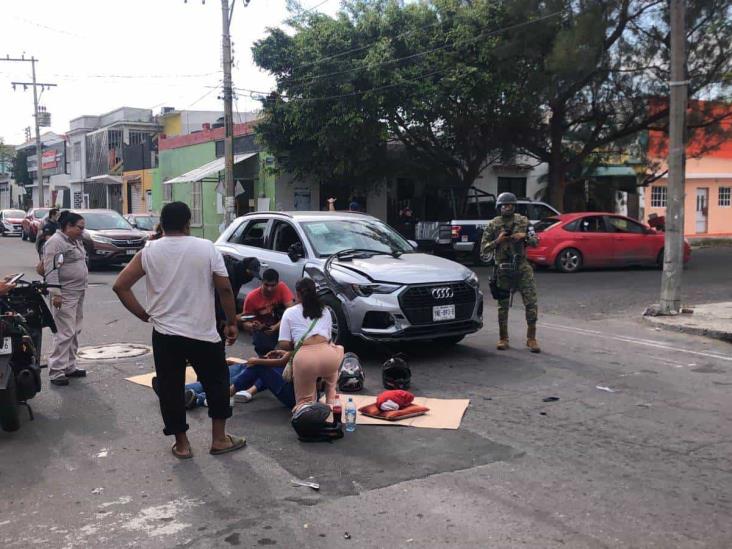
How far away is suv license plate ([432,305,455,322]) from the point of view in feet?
26.2

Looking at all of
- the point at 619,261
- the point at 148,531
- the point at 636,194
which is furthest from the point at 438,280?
the point at 636,194

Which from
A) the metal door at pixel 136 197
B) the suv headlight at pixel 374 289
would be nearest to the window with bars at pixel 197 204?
the metal door at pixel 136 197

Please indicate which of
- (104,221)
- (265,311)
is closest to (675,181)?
(265,311)

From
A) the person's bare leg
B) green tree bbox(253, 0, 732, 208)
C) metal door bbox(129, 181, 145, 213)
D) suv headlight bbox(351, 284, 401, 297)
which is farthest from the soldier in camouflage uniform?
metal door bbox(129, 181, 145, 213)

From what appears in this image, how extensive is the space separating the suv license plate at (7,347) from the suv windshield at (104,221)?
14.6 metres

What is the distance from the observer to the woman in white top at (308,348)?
5902 mm

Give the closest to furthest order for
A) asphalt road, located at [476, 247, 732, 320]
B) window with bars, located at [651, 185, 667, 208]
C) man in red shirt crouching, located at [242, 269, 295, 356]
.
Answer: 1. man in red shirt crouching, located at [242, 269, 295, 356]
2. asphalt road, located at [476, 247, 732, 320]
3. window with bars, located at [651, 185, 667, 208]

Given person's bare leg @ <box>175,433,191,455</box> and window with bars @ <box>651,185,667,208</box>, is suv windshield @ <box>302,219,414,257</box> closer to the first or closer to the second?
person's bare leg @ <box>175,433,191,455</box>

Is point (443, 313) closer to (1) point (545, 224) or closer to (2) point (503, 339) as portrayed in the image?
(2) point (503, 339)

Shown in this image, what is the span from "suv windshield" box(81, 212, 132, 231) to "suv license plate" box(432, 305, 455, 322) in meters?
14.1

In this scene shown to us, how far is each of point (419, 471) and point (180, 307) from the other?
76.6 inches

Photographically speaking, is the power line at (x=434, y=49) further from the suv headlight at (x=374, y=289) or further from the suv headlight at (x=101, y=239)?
the suv headlight at (x=374, y=289)

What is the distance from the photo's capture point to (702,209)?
37719mm

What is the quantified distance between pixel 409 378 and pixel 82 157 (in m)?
49.5
